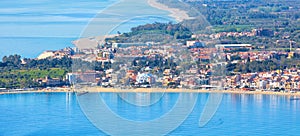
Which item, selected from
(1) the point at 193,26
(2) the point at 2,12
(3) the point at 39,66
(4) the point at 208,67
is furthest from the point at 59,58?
(2) the point at 2,12

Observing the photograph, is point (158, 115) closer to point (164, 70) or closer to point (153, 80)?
point (164, 70)

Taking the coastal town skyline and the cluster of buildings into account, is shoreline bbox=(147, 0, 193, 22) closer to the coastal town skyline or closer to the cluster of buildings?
the coastal town skyline

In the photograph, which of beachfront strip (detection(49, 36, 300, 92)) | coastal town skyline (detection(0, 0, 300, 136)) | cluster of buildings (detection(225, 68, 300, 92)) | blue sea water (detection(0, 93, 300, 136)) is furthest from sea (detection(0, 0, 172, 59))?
cluster of buildings (detection(225, 68, 300, 92))

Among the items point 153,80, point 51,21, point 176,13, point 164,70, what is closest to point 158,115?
point 164,70

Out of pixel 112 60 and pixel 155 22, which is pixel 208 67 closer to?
pixel 112 60

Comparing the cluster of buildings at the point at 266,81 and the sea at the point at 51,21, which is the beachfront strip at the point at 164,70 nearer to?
the cluster of buildings at the point at 266,81

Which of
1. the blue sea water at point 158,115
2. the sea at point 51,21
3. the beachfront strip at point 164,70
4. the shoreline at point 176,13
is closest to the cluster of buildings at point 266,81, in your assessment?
Answer: the beachfront strip at point 164,70
